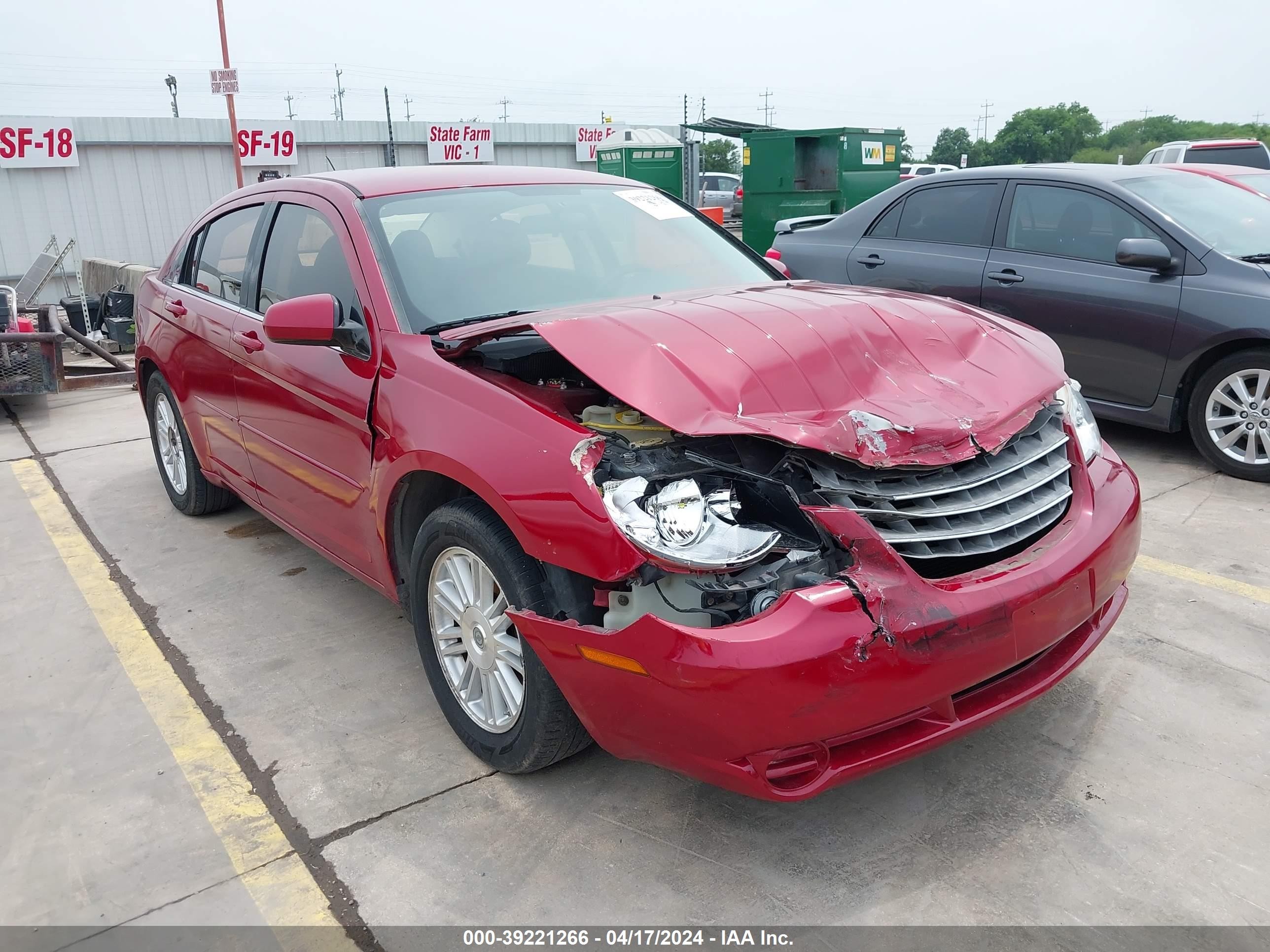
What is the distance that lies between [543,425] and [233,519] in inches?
133

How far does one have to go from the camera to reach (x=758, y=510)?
237 centimetres

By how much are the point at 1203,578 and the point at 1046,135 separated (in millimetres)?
78519

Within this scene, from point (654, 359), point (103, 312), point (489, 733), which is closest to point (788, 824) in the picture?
point (489, 733)

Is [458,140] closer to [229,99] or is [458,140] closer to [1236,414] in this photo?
[229,99]

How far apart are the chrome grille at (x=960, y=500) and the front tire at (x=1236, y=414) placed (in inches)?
122

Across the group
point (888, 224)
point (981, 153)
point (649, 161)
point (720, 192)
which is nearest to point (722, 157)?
point (981, 153)

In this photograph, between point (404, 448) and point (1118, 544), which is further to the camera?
point (404, 448)

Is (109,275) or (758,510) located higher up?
(758,510)

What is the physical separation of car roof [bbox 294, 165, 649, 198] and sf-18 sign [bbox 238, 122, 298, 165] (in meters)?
17.1

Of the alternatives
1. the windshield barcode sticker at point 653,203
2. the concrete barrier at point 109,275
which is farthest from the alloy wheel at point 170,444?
the concrete barrier at point 109,275

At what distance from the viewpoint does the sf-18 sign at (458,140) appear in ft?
74.0

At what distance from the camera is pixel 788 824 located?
255cm

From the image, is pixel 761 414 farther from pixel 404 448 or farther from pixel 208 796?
pixel 208 796

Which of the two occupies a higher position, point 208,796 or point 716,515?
point 716,515
